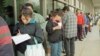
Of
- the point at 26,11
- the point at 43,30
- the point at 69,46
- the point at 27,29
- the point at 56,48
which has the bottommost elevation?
the point at 69,46

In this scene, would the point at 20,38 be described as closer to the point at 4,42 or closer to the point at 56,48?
the point at 4,42

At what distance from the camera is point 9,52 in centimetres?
255

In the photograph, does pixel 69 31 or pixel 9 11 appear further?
pixel 69 31

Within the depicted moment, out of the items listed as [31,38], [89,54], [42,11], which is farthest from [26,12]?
[89,54]

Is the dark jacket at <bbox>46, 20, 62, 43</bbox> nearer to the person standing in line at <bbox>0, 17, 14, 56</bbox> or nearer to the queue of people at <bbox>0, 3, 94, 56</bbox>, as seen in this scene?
the queue of people at <bbox>0, 3, 94, 56</bbox>

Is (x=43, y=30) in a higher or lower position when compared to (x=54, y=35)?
higher

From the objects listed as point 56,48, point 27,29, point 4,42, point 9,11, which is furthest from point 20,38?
point 56,48

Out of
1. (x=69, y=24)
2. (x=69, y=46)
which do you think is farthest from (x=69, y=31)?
(x=69, y=46)

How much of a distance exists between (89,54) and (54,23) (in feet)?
12.5

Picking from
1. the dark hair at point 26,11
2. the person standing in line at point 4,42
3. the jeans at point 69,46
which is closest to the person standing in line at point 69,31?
the jeans at point 69,46

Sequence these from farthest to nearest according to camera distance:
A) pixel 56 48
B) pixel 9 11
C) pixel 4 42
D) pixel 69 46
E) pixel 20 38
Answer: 1. pixel 69 46
2. pixel 56 48
3. pixel 9 11
4. pixel 20 38
5. pixel 4 42

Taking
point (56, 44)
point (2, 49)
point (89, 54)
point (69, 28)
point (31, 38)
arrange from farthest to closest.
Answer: point (89, 54)
point (69, 28)
point (56, 44)
point (31, 38)
point (2, 49)

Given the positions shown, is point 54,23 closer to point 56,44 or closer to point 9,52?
point 56,44

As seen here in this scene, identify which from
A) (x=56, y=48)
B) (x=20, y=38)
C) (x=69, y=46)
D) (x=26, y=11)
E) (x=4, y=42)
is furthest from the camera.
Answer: (x=69, y=46)
